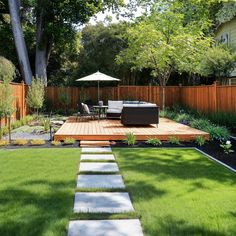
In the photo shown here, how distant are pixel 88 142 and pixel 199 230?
655cm

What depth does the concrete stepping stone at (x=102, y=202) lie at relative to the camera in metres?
4.86

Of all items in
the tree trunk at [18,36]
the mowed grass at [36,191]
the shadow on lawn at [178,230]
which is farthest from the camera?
the tree trunk at [18,36]

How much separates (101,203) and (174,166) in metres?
2.68

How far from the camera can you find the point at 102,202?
518cm

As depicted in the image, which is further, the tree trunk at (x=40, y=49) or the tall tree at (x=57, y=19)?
the tree trunk at (x=40, y=49)

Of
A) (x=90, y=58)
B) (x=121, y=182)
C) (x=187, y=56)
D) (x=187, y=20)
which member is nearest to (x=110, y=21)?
(x=90, y=58)

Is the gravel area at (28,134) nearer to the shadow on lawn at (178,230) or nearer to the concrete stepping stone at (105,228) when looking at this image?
the concrete stepping stone at (105,228)

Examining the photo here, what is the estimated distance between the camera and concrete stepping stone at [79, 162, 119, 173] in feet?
23.4

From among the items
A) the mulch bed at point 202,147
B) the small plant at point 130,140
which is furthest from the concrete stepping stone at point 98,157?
the small plant at point 130,140

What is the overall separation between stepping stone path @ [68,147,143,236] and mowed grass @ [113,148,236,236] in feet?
0.46

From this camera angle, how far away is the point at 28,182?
6.17 m

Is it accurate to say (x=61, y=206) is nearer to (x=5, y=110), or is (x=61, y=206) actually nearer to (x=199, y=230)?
(x=199, y=230)

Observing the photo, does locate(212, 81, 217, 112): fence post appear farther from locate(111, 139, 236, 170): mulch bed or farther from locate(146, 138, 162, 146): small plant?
locate(146, 138, 162, 146): small plant

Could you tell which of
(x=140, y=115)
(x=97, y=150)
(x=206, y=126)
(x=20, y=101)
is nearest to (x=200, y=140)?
(x=206, y=126)
